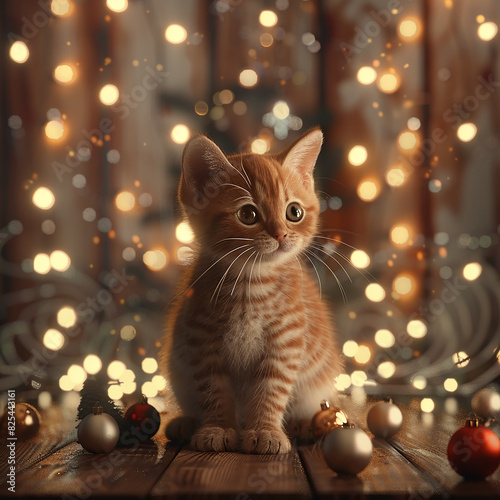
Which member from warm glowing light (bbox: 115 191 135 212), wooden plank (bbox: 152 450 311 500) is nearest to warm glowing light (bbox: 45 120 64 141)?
warm glowing light (bbox: 115 191 135 212)

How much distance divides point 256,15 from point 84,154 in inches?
26.8

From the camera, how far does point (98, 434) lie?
0.91 meters

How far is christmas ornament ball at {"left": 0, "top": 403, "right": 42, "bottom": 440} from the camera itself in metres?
1.03

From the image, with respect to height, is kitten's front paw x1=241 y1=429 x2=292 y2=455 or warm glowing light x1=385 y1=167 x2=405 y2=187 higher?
warm glowing light x1=385 y1=167 x2=405 y2=187

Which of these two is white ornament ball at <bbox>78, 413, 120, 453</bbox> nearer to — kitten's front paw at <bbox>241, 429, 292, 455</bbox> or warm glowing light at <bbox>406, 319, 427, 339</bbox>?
kitten's front paw at <bbox>241, 429, 292, 455</bbox>

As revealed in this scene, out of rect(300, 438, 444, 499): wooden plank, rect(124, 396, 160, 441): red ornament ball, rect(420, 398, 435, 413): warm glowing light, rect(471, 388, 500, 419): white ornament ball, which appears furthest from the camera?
rect(420, 398, 435, 413): warm glowing light

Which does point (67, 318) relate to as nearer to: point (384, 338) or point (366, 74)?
point (384, 338)

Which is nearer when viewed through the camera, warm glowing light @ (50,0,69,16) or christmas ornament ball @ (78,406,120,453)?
christmas ornament ball @ (78,406,120,453)

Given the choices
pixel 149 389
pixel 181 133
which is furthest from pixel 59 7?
pixel 149 389

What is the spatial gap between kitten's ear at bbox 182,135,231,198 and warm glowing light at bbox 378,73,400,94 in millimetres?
853

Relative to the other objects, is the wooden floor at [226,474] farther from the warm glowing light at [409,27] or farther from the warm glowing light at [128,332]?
the warm glowing light at [409,27]

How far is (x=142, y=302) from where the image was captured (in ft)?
5.34

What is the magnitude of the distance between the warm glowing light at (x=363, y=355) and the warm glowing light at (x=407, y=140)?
0.64m

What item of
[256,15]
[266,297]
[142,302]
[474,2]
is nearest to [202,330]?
[266,297]
